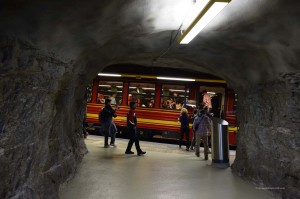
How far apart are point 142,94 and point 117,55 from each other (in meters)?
5.31

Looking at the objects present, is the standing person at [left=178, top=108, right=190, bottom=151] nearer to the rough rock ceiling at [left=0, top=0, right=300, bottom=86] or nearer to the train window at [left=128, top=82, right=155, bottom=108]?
the train window at [left=128, top=82, right=155, bottom=108]

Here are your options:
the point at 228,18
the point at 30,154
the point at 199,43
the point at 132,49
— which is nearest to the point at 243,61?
the point at 199,43

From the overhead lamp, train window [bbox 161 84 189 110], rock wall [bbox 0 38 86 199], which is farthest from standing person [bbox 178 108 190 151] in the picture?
rock wall [bbox 0 38 86 199]

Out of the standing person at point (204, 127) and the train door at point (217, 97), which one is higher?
the train door at point (217, 97)

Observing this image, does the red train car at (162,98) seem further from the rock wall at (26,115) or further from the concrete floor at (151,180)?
the rock wall at (26,115)

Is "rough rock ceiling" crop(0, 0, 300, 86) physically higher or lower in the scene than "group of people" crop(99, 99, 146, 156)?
higher

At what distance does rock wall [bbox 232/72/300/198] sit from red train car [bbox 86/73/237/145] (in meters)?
4.82

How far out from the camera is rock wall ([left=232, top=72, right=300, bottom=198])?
5.07 metres

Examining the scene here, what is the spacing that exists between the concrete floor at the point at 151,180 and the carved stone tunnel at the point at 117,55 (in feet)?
1.23

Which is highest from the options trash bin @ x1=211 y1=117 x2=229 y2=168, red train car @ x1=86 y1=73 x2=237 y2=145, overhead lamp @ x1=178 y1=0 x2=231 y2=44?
overhead lamp @ x1=178 y1=0 x2=231 y2=44

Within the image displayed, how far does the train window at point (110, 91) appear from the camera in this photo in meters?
13.2

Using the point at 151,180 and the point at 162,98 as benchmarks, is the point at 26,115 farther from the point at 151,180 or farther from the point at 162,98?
the point at 162,98

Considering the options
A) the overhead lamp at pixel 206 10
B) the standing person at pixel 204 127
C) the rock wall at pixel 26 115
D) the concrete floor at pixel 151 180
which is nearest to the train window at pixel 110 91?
the concrete floor at pixel 151 180

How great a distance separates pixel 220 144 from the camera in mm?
8641
